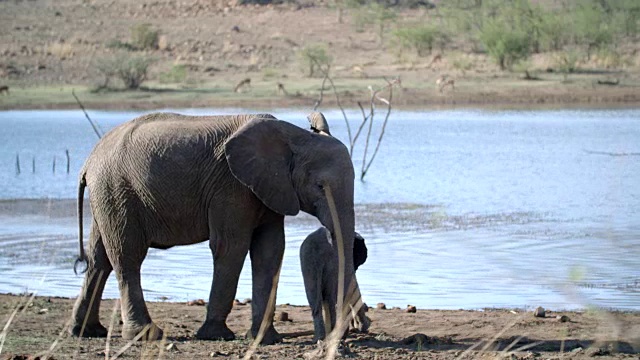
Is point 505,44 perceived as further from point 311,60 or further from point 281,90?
point 281,90

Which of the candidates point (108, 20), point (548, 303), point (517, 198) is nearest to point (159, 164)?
point (548, 303)

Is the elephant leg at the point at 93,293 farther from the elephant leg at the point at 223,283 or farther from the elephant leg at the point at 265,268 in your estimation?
the elephant leg at the point at 265,268

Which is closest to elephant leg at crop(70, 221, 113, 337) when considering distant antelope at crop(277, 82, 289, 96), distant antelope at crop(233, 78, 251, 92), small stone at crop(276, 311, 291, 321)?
small stone at crop(276, 311, 291, 321)

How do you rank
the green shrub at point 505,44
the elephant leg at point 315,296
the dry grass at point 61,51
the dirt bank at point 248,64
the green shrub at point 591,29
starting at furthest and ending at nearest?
the green shrub at point 591,29 < the dry grass at point 61,51 < the green shrub at point 505,44 < the dirt bank at point 248,64 < the elephant leg at point 315,296

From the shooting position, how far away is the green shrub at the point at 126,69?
39.0 meters

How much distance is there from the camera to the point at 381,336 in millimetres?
8648

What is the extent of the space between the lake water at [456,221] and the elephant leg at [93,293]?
386 mm

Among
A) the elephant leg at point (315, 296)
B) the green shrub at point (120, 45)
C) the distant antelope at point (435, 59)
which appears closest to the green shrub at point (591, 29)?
the distant antelope at point (435, 59)

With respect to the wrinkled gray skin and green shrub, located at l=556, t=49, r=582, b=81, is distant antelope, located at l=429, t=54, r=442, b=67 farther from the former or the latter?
the wrinkled gray skin

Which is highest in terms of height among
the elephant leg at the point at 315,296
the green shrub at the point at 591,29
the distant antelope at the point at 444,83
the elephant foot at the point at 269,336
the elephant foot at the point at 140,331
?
the elephant leg at the point at 315,296

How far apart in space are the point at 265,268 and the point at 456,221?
28.6 ft

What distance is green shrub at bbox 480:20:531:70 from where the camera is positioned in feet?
139

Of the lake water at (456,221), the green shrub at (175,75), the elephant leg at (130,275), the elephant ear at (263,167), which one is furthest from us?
the green shrub at (175,75)

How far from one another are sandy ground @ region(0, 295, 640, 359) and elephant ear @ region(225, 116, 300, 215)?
982 mm
